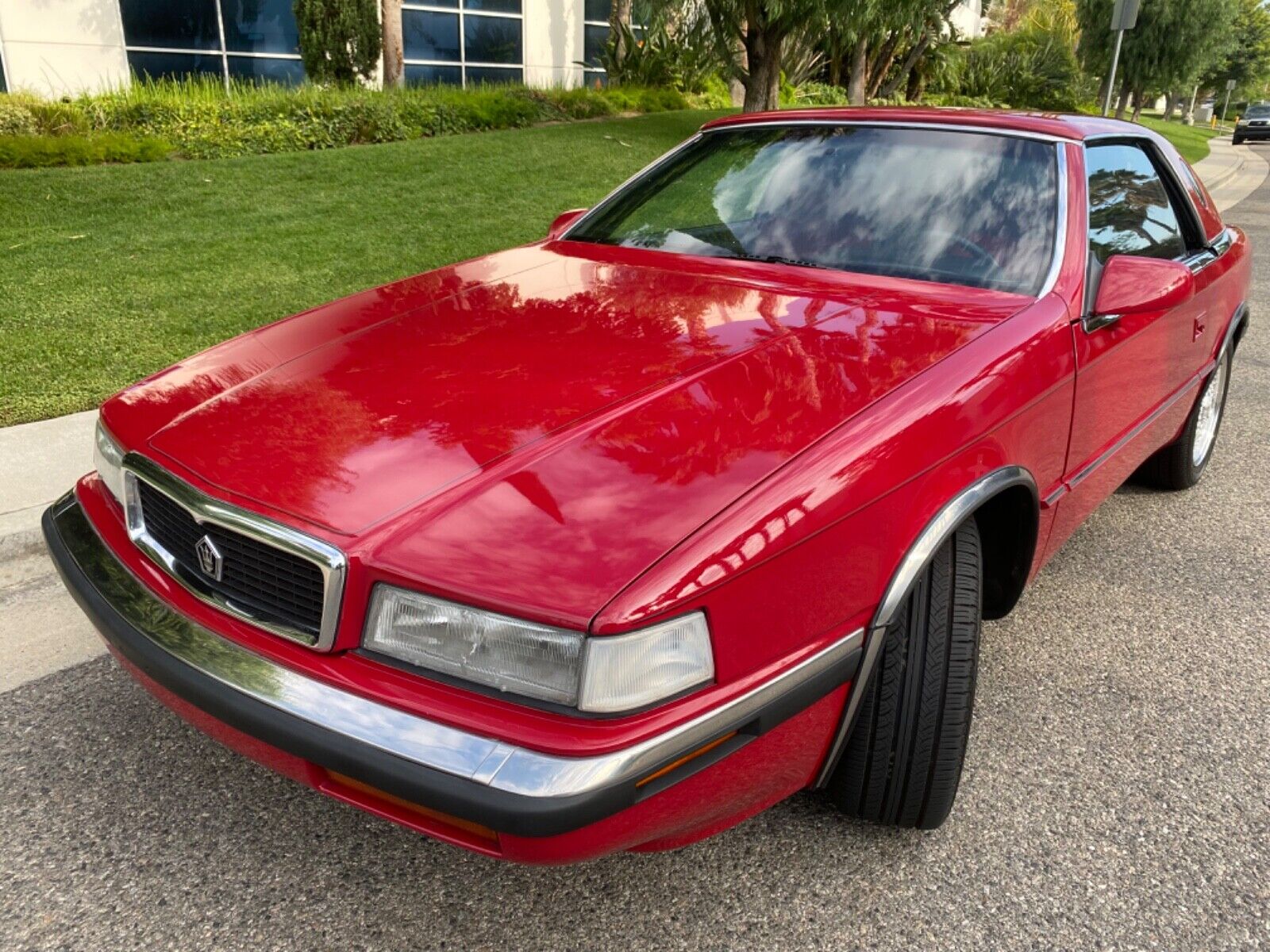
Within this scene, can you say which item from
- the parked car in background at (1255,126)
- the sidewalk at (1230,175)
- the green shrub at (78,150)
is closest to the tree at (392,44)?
the green shrub at (78,150)

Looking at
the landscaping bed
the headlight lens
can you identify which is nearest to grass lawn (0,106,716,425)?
the landscaping bed

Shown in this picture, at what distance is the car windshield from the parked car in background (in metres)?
42.2

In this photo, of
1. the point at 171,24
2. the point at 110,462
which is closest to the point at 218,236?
the point at 110,462

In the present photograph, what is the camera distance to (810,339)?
7.53 feet

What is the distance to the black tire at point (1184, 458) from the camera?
3.93 m

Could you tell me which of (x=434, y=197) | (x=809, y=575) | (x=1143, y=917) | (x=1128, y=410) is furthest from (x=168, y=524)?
(x=434, y=197)

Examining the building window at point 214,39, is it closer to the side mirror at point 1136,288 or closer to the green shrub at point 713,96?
the green shrub at point 713,96

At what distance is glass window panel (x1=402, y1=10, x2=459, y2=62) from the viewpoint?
1508cm

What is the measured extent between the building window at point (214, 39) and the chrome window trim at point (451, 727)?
12.6 metres

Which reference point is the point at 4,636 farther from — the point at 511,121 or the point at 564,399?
the point at 511,121

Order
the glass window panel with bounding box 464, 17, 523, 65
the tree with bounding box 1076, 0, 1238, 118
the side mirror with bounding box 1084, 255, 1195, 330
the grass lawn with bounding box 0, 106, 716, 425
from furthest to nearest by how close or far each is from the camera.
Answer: the tree with bounding box 1076, 0, 1238, 118 → the glass window panel with bounding box 464, 17, 523, 65 → the grass lawn with bounding box 0, 106, 716, 425 → the side mirror with bounding box 1084, 255, 1195, 330

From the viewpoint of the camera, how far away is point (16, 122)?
9219mm

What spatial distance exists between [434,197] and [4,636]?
6.79 metres

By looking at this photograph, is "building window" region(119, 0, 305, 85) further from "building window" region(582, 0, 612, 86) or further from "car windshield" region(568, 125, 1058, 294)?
"car windshield" region(568, 125, 1058, 294)
